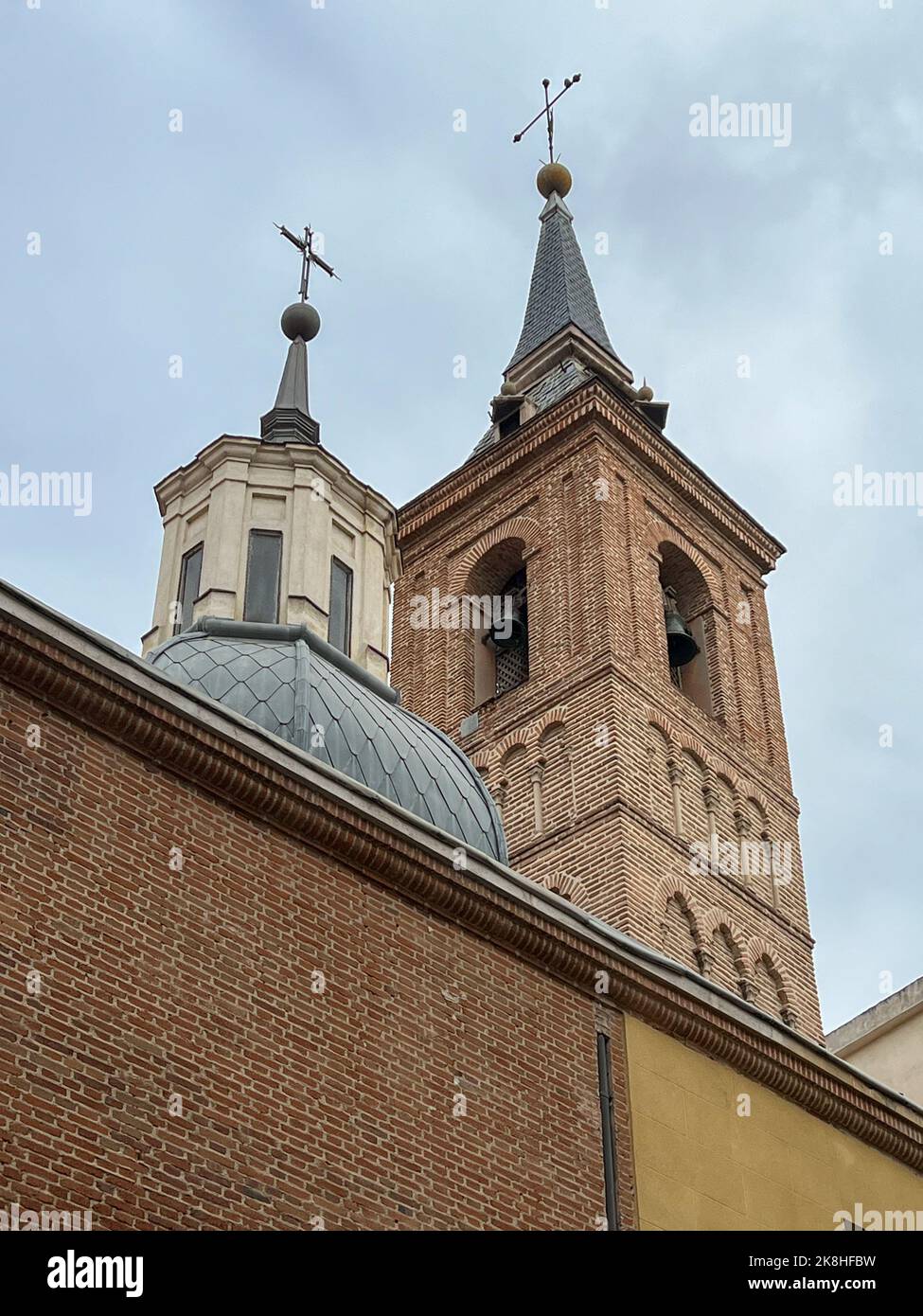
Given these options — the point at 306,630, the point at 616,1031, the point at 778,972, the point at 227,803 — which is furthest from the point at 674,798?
the point at 227,803

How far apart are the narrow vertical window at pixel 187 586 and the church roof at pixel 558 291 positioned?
15504 millimetres

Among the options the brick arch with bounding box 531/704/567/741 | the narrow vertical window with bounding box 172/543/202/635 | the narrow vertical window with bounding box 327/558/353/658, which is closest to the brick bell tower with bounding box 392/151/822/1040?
the brick arch with bounding box 531/704/567/741

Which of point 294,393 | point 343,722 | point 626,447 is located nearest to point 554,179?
point 626,447

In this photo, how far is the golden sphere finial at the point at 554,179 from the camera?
3781 cm

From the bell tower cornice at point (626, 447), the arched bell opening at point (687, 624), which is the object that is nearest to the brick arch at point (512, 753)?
the arched bell opening at point (687, 624)

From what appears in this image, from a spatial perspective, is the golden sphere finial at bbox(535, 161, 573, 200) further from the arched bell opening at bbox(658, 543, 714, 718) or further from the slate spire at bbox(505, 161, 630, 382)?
the arched bell opening at bbox(658, 543, 714, 718)

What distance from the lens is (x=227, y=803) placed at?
10453 mm

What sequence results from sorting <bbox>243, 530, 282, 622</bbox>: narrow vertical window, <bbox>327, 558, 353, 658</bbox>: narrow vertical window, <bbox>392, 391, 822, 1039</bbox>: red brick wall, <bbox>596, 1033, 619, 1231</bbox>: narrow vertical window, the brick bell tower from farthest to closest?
the brick bell tower → <bbox>392, 391, 822, 1039</bbox>: red brick wall → <bbox>327, 558, 353, 658</bbox>: narrow vertical window → <bbox>243, 530, 282, 622</bbox>: narrow vertical window → <bbox>596, 1033, 619, 1231</bbox>: narrow vertical window

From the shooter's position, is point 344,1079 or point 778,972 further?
point 778,972

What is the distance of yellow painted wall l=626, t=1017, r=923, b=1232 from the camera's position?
11719 millimetres

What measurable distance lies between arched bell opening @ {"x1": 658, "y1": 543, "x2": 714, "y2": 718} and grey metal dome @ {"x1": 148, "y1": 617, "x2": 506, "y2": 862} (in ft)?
41.0

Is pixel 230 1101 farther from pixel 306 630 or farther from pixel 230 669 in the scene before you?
pixel 306 630

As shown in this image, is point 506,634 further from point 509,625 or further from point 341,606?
point 341,606
